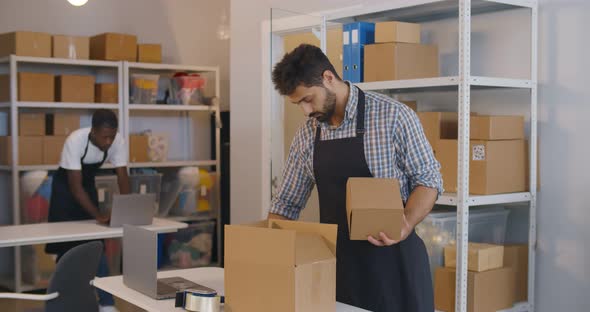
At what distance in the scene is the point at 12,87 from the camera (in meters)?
6.09

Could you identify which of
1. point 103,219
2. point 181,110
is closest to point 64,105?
point 181,110

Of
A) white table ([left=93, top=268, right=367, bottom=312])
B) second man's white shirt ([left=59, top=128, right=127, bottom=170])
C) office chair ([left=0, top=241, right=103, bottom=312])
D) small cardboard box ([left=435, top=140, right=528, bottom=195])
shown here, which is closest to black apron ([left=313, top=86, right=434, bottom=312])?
white table ([left=93, top=268, right=367, bottom=312])

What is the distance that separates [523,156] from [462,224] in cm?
57

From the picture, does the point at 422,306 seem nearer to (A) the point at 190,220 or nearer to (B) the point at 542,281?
(B) the point at 542,281

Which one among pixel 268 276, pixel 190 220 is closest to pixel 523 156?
pixel 268 276

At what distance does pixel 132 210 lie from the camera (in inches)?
181

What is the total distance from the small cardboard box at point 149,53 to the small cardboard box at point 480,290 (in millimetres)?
4009

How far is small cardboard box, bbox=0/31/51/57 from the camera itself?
20.1 feet

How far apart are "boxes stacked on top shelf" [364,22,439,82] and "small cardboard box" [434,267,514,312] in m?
1.03

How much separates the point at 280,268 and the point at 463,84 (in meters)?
1.69

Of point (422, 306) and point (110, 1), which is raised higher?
point (110, 1)

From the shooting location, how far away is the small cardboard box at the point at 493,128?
3586 mm

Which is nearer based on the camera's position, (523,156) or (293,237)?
(293,237)

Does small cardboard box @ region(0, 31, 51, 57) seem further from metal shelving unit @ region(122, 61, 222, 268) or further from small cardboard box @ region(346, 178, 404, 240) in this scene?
small cardboard box @ region(346, 178, 404, 240)
